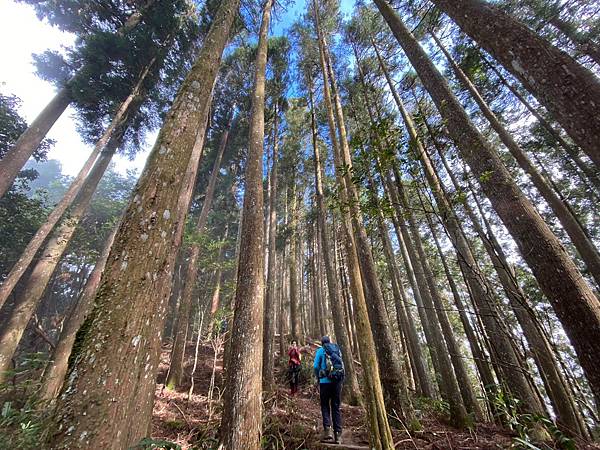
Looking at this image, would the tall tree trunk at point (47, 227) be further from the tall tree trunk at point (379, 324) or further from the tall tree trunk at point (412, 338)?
the tall tree trunk at point (412, 338)

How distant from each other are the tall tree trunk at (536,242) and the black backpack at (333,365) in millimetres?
3198

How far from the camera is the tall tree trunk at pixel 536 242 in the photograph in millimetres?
2115

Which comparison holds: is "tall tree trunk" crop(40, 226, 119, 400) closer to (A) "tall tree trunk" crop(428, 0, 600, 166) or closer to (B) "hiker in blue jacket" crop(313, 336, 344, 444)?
(B) "hiker in blue jacket" crop(313, 336, 344, 444)

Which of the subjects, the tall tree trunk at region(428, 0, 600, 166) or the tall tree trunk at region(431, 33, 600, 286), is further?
the tall tree trunk at region(431, 33, 600, 286)

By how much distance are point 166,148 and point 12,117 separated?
542 inches

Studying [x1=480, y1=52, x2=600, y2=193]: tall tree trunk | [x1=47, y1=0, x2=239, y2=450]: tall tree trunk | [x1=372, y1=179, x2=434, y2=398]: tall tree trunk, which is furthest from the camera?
[x1=480, y1=52, x2=600, y2=193]: tall tree trunk

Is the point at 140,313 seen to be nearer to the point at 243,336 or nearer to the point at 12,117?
the point at 243,336

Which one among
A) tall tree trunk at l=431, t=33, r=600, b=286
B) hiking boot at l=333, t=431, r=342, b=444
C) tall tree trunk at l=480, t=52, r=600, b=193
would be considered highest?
tall tree trunk at l=480, t=52, r=600, b=193

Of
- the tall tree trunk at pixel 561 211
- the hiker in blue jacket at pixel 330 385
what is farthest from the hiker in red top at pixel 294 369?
the tall tree trunk at pixel 561 211

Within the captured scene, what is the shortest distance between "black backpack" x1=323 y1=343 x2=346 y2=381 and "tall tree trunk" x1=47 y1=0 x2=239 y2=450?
3.50 meters

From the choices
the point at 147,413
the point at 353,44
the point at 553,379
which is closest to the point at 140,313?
the point at 147,413

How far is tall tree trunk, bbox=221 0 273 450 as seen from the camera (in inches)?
111

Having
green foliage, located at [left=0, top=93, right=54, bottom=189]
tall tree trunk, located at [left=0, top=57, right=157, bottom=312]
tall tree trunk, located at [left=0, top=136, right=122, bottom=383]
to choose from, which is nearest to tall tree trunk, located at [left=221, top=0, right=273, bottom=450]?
tall tree trunk, located at [left=0, top=136, right=122, bottom=383]

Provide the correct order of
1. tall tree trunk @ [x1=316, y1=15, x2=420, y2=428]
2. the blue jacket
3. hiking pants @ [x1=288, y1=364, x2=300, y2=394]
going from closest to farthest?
tall tree trunk @ [x1=316, y1=15, x2=420, y2=428], the blue jacket, hiking pants @ [x1=288, y1=364, x2=300, y2=394]
